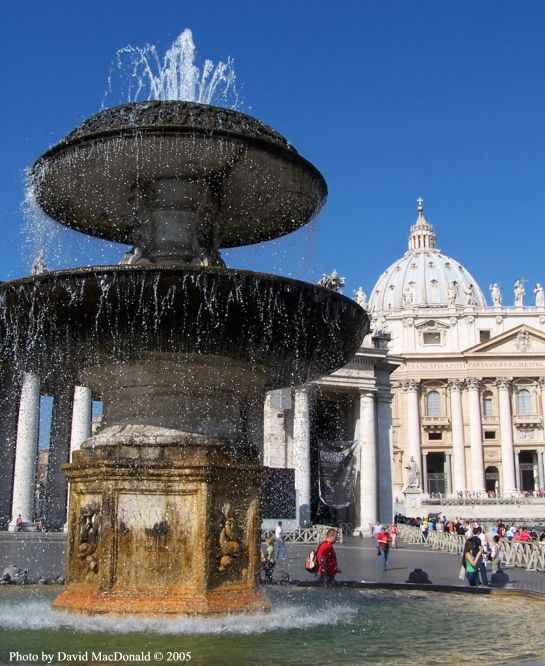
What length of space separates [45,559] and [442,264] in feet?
378

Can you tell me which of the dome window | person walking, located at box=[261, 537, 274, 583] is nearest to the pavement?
person walking, located at box=[261, 537, 274, 583]

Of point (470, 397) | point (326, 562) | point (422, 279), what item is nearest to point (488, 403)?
point (470, 397)

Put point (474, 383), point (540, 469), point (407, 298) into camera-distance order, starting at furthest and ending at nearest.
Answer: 1. point (407, 298)
2. point (540, 469)
3. point (474, 383)

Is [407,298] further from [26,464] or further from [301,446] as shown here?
[26,464]

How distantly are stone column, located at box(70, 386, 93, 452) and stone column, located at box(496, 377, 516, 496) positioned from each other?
195 feet

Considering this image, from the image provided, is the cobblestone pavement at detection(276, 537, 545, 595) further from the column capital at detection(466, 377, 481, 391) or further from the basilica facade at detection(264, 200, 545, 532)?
the column capital at detection(466, 377, 481, 391)

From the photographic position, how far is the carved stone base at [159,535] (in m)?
7.25

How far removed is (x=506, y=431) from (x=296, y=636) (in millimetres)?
84694

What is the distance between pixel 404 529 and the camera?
1619 inches

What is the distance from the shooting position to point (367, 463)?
4453 cm

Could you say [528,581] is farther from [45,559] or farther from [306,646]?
[306,646]

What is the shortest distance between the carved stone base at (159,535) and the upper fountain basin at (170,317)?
0.96 metres

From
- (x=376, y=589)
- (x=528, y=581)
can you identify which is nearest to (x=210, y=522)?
(x=376, y=589)

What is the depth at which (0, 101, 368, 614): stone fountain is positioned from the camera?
7.27m
